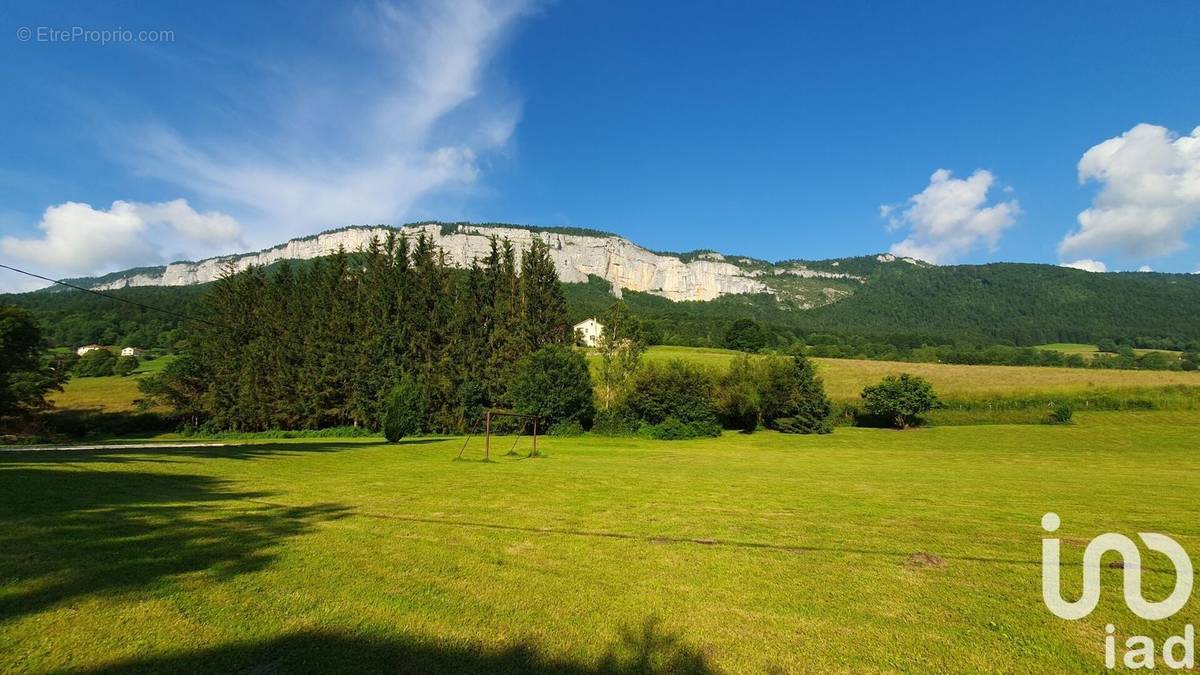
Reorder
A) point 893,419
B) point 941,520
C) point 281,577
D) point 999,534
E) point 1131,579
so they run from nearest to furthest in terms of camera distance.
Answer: point 281,577, point 1131,579, point 999,534, point 941,520, point 893,419

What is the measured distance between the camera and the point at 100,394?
58781mm

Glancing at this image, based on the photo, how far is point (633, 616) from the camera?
5258 mm

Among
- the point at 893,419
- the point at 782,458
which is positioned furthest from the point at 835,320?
the point at 782,458

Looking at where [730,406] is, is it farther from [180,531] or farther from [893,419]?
[180,531]

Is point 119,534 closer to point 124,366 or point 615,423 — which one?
point 615,423

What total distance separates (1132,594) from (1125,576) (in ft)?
2.53

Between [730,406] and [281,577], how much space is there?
1945 inches

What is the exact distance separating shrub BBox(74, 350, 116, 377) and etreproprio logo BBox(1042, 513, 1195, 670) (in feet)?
341

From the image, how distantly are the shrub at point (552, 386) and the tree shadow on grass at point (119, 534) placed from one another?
108 ft

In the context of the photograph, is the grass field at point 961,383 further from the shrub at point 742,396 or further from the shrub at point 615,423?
the shrub at point 615,423

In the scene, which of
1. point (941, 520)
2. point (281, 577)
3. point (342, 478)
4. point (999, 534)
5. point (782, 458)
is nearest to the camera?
point (281, 577)

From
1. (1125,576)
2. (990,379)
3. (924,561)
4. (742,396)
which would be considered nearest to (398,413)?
(924,561)

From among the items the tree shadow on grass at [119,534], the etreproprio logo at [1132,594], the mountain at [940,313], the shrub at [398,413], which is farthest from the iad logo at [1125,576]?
the mountain at [940,313]

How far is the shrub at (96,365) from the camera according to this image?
7481 cm
